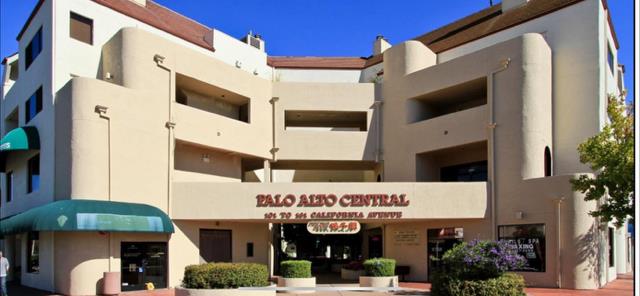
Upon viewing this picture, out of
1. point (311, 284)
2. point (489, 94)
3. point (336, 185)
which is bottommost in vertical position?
point (311, 284)

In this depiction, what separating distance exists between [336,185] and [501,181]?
8076 mm

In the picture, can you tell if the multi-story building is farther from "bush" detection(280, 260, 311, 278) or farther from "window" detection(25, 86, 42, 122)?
"bush" detection(280, 260, 311, 278)

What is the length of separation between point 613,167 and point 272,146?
1839cm

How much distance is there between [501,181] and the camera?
92.0 ft

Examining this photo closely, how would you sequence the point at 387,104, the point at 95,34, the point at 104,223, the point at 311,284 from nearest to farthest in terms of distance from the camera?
1. the point at 104,223
2. the point at 311,284
3. the point at 95,34
4. the point at 387,104

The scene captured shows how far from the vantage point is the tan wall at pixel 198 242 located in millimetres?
26947

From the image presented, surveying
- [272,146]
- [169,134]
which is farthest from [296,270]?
[272,146]

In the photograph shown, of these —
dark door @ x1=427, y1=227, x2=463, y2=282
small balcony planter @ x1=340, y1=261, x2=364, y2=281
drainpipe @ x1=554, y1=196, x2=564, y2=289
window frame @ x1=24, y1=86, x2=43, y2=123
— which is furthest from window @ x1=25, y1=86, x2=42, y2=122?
drainpipe @ x1=554, y1=196, x2=564, y2=289

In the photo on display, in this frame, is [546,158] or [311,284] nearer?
[311,284]

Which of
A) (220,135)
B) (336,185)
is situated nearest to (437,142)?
(336,185)

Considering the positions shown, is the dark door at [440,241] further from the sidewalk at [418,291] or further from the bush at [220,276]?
the bush at [220,276]

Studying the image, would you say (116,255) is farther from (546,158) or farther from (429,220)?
(546,158)

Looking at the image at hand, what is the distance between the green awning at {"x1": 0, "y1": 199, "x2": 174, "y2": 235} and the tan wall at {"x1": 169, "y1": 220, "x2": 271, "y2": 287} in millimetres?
1675

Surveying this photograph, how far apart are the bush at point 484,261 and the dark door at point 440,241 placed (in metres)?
13.0
